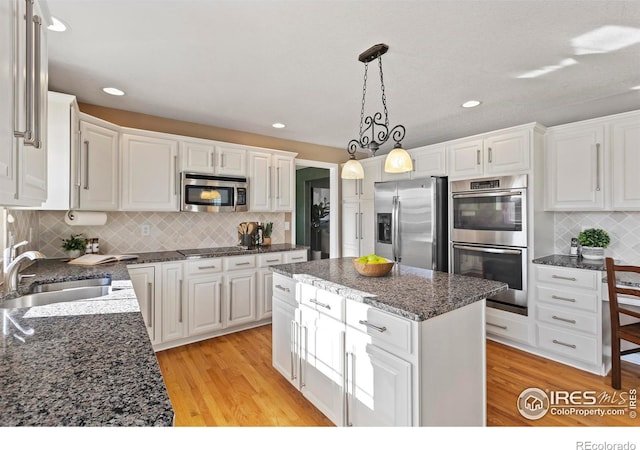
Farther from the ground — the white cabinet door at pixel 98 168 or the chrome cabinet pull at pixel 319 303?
the white cabinet door at pixel 98 168

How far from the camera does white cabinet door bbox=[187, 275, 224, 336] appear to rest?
10.5 ft

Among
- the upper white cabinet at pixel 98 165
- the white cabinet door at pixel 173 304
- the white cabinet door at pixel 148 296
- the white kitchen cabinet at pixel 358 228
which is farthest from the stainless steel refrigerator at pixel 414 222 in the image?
the upper white cabinet at pixel 98 165

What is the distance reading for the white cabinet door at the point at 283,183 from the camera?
13.3 feet

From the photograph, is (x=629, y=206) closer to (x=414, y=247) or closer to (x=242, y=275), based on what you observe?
(x=414, y=247)

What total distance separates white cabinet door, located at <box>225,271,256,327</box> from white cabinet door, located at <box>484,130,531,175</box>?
2.81m

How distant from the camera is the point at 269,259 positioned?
12.1 feet

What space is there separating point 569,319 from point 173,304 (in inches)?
143

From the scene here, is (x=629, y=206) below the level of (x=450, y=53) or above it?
below

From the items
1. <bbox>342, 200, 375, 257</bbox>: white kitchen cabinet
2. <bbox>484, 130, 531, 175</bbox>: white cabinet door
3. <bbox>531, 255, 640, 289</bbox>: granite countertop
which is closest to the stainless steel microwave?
<bbox>342, 200, 375, 257</bbox>: white kitchen cabinet

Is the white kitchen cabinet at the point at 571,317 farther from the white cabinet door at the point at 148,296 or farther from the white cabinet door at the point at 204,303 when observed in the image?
the white cabinet door at the point at 148,296

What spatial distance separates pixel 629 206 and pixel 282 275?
9.91 feet

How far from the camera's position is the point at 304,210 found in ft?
22.5

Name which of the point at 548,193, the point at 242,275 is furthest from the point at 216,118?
the point at 548,193

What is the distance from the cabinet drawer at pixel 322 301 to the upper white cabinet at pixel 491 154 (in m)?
2.40
